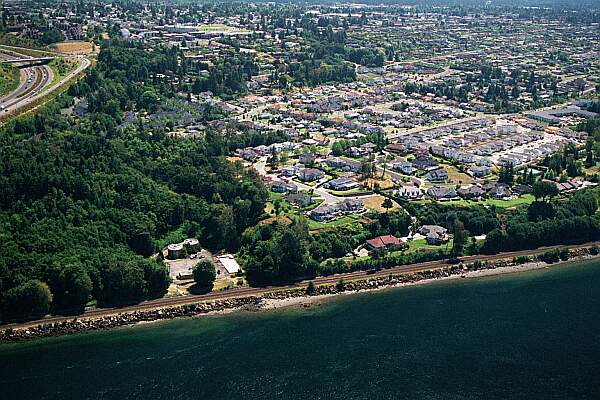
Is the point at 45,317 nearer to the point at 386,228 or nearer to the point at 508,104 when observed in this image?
the point at 386,228

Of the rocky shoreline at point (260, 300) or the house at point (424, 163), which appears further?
the house at point (424, 163)

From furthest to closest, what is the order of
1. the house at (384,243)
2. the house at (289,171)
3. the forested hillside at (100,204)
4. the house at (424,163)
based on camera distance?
the house at (424,163) → the house at (289,171) → the house at (384,243) → the forested hillside at (100,204)

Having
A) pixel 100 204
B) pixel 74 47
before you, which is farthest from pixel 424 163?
pixel 74 47

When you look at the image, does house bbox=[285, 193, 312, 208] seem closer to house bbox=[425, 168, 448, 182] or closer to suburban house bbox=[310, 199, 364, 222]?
suburban house bbox=[310, 199, 364, 222]

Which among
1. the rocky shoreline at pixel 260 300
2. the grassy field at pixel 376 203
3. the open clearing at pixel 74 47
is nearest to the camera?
the rocky shoreline at pixel 260 300

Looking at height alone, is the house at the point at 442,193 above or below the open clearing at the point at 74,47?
below

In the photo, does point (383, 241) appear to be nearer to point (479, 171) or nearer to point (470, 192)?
point (470, 192)

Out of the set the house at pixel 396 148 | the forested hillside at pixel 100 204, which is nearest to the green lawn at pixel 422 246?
the forested hillside at pixel 100 204

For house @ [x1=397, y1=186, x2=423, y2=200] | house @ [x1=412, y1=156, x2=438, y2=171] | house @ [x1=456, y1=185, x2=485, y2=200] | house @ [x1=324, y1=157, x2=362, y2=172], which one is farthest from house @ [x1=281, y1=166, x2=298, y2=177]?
house @ [x1=456, y1=185, x2=485, y2=200]

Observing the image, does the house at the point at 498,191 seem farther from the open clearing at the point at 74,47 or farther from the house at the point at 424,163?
the open clearing at the point at 74,47
